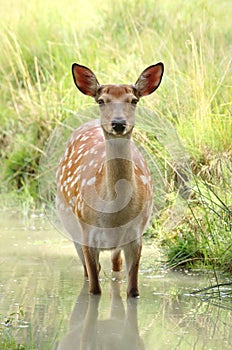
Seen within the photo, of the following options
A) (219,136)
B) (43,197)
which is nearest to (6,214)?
(43,197)

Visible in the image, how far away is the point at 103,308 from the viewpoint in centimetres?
652

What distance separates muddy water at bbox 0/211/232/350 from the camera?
5.66 meters

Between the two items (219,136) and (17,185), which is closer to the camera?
(219,136)

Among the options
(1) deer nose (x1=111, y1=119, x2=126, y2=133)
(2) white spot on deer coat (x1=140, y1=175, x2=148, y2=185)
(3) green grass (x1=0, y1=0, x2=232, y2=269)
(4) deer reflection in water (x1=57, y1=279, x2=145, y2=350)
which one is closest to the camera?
(4) deer reflection in water (x1=57, y1=279, x2=145, y2=350)

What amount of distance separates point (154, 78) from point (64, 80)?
491 cm

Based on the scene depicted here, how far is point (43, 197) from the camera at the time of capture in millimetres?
10539

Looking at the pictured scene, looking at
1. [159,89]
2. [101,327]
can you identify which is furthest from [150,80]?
[159,89]

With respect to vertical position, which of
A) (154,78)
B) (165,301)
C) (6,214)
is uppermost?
(154,78)

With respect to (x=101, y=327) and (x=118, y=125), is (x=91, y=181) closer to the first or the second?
(x=118, y=125)

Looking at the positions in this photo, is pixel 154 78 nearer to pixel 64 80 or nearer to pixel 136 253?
pixel 136 253

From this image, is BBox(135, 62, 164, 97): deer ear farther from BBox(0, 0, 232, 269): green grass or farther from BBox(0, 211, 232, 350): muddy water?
BBox(0, 211, 232, 350): muddy water

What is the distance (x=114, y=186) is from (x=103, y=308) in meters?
0.83

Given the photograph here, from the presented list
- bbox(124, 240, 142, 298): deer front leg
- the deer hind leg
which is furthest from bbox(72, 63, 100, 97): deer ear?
the deer hind leg

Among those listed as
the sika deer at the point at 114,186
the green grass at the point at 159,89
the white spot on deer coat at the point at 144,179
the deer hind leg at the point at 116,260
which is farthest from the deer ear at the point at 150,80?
the deer hind leg at the point at 116,260
